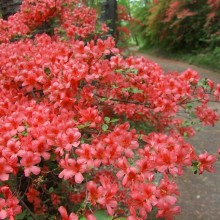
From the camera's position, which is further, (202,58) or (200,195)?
(202,58)

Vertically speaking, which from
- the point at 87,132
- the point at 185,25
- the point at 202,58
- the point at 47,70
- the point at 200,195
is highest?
the point at 47,70

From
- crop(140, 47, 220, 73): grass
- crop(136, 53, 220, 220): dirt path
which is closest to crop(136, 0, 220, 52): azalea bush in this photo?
crop(140, 47, 220, 73): grass

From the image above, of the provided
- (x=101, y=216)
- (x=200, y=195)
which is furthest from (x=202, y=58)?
(x=101, y=216)

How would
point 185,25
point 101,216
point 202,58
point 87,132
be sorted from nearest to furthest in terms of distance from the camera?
point 101,216 → point 87,132 → point 202,58 → point 185,25

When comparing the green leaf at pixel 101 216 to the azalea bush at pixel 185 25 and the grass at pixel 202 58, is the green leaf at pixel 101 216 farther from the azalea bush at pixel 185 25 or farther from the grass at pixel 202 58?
the grass at pixel 202 58

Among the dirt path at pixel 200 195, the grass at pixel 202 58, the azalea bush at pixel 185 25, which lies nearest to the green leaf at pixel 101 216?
the dirt path at pixel 200 195

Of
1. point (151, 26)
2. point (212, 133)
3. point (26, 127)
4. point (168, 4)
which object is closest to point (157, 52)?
point (151, 26)

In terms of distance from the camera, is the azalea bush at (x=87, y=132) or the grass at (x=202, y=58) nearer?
the azalea bush at (x=87, y=132)

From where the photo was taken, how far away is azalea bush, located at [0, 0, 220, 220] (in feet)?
4.74

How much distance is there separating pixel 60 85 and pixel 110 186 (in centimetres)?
67

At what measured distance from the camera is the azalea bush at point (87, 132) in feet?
4.74

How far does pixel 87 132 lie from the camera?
196 cm

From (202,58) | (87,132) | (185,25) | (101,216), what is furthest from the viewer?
(185,25)

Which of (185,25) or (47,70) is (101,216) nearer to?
(47,70)
